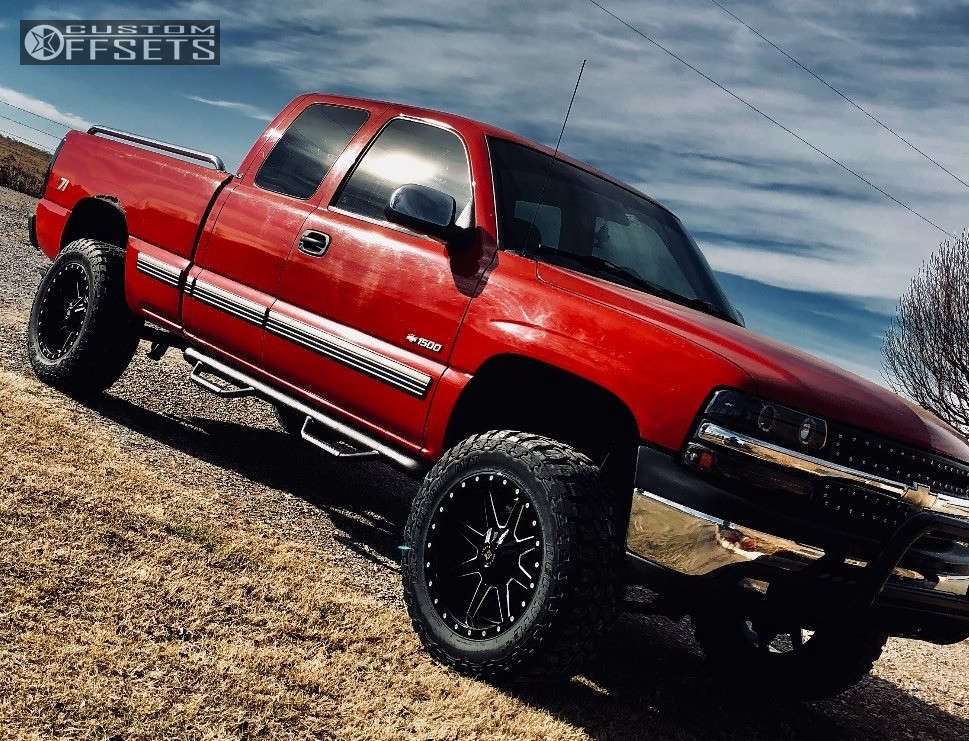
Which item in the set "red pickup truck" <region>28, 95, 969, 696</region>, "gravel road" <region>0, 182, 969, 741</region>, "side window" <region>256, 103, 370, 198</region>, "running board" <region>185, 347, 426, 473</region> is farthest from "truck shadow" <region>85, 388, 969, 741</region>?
"side window" <region>256, 103, 370, 198</region>

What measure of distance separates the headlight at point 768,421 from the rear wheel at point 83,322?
3.90 meters

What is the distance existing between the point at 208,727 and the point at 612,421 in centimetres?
173

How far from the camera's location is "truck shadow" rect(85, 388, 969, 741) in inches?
140

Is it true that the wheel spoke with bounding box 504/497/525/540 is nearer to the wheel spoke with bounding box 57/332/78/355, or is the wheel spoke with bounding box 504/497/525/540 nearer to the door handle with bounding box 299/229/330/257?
the door handle with bounding box 299/229/330/257

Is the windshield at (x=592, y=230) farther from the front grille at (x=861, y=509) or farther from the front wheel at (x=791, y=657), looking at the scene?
the front wheel at (x=791, y=657)

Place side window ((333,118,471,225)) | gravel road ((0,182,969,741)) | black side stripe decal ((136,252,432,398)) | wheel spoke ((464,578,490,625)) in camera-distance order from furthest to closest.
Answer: side window ((333,118,471,225))
black side stripe decal ((136,252,432,398))
gravel road ((0,182,969,741))
wheel spoke ((464,578,490,625))

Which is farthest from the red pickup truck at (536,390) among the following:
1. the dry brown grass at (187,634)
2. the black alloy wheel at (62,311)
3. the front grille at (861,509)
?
the dry brown grass at (187,634)

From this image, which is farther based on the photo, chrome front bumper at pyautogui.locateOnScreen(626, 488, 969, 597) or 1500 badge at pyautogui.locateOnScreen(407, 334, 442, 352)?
1500 badge at pyautogui.locateOnScreen(407, 334, 442, 352)

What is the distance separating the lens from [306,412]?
4367 millimetres

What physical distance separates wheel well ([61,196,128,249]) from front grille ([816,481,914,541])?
14.7 ft

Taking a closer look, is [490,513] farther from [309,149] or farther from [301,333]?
[309,149]

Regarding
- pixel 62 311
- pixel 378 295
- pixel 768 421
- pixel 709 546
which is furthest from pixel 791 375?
pixel 62 311

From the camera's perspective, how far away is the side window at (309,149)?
4695 millimetres

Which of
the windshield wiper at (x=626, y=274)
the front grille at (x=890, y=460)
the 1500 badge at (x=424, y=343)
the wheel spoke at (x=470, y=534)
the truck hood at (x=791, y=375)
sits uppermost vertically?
the windshield wiper at (x=626, y=274)
